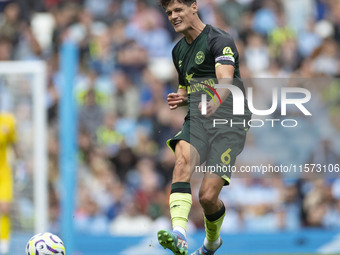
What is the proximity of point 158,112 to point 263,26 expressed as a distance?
3097 mm

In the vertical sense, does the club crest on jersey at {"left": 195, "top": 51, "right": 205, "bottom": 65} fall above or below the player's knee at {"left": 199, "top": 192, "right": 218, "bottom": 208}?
above

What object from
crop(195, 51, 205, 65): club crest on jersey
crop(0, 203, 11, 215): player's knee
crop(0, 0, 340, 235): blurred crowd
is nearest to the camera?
crop(195, 51, 205, 65): club crest on jersey

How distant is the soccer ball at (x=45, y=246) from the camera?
7.79 meters

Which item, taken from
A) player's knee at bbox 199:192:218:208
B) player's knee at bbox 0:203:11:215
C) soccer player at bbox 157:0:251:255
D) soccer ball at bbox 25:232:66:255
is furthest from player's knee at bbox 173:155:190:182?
player's knee at bbox 0:203:11:215

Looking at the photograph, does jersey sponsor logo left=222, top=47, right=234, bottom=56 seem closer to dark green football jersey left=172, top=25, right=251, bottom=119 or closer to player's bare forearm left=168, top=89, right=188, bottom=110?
dark green football jersey left=172, top=25, right=251, bottom=119

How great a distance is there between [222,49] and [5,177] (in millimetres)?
6482

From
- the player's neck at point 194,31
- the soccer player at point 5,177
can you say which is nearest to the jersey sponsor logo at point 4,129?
the soccer player at point 5,177

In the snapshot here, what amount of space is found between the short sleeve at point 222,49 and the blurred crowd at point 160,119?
5.53 meters

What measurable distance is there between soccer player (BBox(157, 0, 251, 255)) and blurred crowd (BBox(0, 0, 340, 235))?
17.1 ft

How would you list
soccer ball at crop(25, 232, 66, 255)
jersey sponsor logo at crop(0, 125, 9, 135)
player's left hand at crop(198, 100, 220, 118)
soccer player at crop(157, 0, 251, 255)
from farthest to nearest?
1. jersey sponsor logo at crop(0, 125, 9, 135)
2. soccer ball at crop(25, 232, 66, 255)
3. soccer player at crop(157, 0, 251, 255)
4. player's left hand at crop(198, 100, 220, 118)

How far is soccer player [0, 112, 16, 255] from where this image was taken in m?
12.8

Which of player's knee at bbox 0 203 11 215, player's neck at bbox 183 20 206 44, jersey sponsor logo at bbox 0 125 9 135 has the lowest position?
player's neck at bbox 183 20 206 44

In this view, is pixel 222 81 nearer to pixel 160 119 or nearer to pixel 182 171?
pixel 182 171

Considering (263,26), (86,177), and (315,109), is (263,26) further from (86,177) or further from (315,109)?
(86,177)
